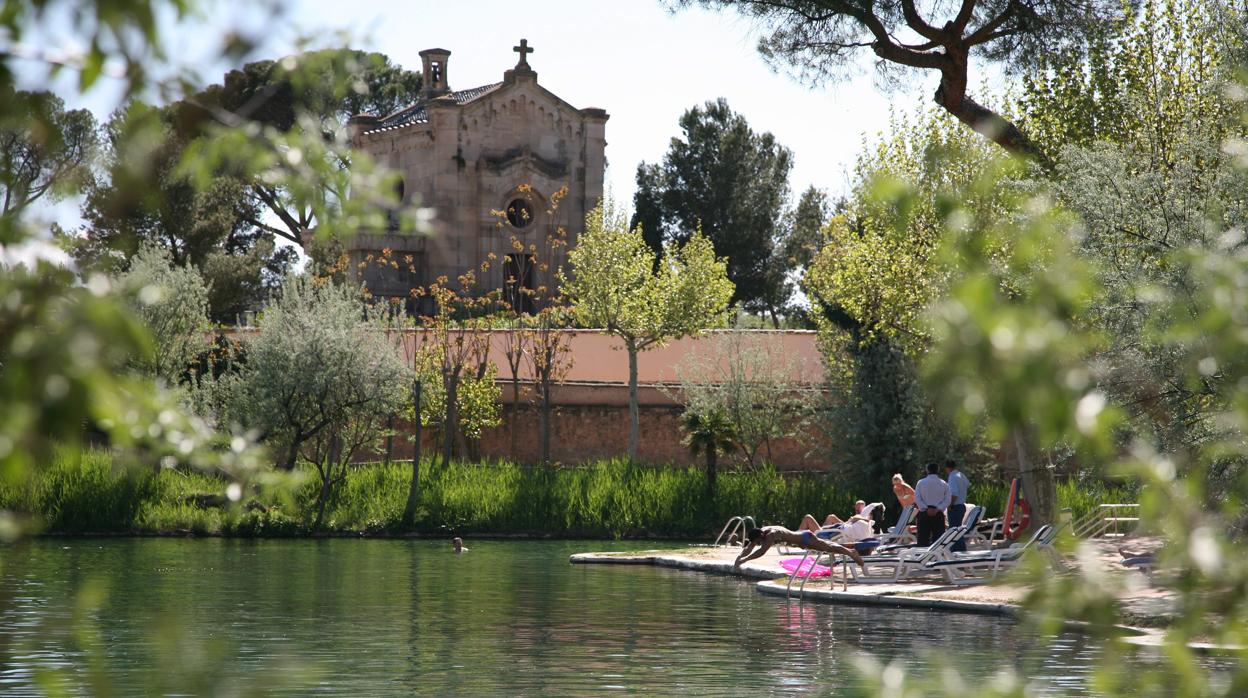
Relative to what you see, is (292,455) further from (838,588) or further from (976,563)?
(976,563)

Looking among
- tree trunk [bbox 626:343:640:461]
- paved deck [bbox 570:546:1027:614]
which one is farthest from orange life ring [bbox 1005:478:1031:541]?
tree trunk [bbox 626:343:640:461]

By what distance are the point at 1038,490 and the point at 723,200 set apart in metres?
40.3

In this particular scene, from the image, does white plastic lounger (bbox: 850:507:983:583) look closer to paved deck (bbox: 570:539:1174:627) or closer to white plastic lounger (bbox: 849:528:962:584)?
white plastic lounger (bbox: 849:528:962:584)

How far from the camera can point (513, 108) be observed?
51719 millimetres

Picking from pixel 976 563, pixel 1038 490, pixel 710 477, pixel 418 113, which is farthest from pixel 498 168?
pixel 976 563

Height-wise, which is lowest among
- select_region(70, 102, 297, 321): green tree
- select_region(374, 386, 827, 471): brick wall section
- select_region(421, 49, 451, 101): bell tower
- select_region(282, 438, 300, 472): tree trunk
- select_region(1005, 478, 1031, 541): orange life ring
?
select_region(1005, 478, 1031, 541): orange life ring

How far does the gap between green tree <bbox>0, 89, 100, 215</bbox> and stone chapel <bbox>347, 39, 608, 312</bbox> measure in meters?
46.1

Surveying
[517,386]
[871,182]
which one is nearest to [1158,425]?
[871,182]

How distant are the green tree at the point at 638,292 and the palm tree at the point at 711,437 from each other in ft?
22.9

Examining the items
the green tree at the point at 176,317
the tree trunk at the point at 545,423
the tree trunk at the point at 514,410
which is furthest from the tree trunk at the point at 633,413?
the green tree at the point at 176,317

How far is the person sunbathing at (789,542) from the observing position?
18453mm

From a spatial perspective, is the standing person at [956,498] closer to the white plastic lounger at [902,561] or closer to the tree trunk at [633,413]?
the white plastic lounger at [902,561]

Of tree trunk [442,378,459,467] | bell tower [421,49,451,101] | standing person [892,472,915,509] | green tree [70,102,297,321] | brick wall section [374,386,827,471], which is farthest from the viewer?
bell tower [421,49,451,101]

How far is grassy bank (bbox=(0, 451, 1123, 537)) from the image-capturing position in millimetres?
29703
